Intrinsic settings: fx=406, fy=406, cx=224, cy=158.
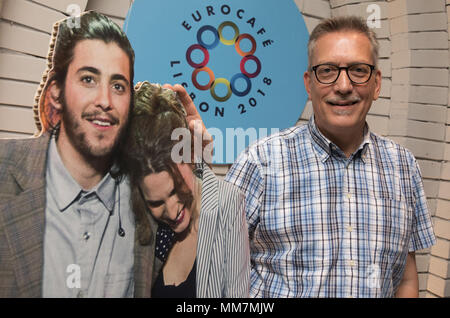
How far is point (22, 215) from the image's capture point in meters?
1.03

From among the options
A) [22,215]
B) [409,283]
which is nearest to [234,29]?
[22,215]

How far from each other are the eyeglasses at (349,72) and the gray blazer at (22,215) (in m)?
0.87

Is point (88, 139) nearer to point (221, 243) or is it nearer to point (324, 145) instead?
point (221, 243)

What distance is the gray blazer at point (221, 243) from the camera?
118 cm

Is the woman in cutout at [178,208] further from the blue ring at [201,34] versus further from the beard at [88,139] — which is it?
the blue ring at [201,34]

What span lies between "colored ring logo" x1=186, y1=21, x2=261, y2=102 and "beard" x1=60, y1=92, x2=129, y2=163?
0.58 meters

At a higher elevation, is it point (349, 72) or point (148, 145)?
point (349, 72)

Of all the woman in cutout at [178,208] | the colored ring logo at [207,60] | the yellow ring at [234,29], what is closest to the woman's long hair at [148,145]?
the woman in cutout at [178,208]

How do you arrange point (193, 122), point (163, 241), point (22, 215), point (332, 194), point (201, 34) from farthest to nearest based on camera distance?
point (201, 34) < point (332, 194) < point (193, 122) < point (163, 241) < point (22, 215)

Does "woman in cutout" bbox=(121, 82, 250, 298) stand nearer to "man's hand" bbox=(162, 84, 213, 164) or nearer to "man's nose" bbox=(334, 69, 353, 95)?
"man's hand" bbox=(162, 84, 213, 164)

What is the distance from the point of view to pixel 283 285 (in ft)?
4.42

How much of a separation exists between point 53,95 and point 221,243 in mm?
628

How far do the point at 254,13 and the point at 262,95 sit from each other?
34 centimetres

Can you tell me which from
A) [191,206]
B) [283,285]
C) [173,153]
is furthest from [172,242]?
[283,285]
